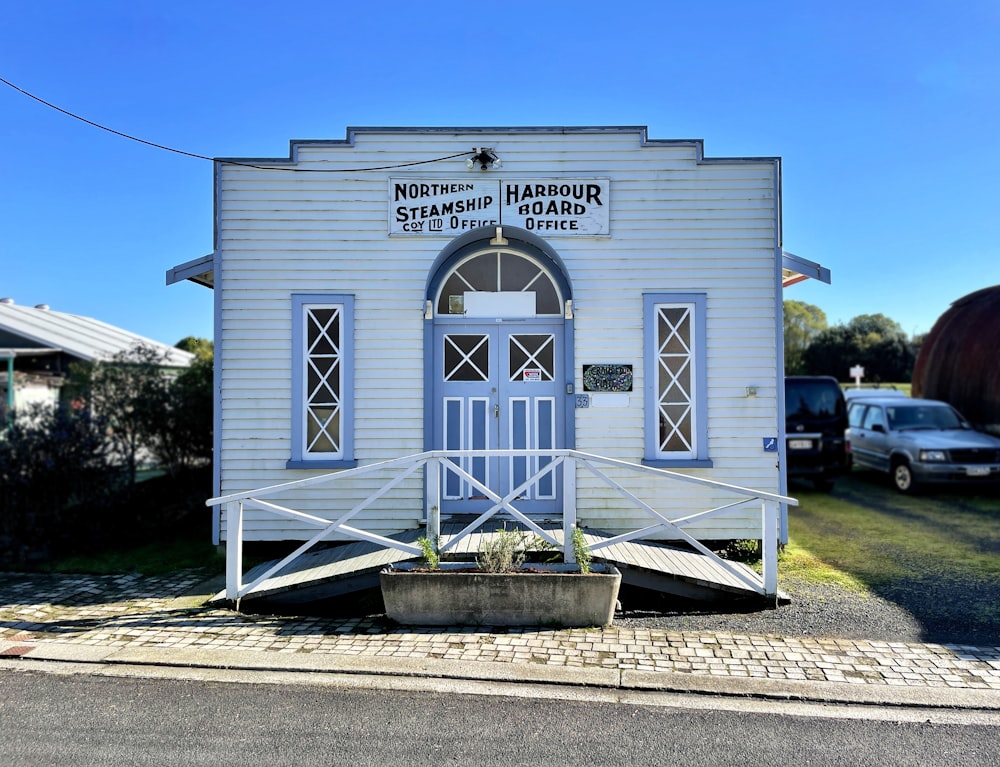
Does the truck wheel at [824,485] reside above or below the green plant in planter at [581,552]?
below

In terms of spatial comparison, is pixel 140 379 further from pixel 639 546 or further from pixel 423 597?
pixel 639 546

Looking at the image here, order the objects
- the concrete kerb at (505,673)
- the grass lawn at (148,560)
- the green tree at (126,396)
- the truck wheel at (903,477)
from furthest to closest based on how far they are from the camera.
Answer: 1. the truck wheel at (903,477)
2. the green tree at (126,396)
3. the grass lawn at (148,560)
4. the concrete kerb at (505,673)

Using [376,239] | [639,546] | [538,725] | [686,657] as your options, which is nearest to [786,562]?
[639,546]

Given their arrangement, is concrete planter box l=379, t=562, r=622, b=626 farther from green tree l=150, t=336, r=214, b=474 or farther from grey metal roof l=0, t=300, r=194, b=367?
grey metal roof l=0, t=300, r=194, b=367

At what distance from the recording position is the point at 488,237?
27.1ft

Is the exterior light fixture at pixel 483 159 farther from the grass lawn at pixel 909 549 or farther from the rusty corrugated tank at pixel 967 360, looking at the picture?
the rusty corrugated tank at pixel 967 360

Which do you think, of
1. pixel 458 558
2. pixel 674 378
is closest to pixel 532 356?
pixel 674 378

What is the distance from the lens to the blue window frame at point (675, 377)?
26.7ft

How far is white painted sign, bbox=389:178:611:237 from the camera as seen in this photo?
8.19 meters

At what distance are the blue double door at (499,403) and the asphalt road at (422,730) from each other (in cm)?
359

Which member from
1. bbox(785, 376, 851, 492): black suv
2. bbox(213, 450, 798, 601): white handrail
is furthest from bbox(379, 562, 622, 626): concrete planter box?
bbox(785, 376, 851, 492): black suv

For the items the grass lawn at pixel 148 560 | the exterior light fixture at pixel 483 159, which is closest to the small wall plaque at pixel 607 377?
the exterior light fixture at pixel 483 159

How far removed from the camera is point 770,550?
20.9ft

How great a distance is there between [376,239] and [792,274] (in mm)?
5255
